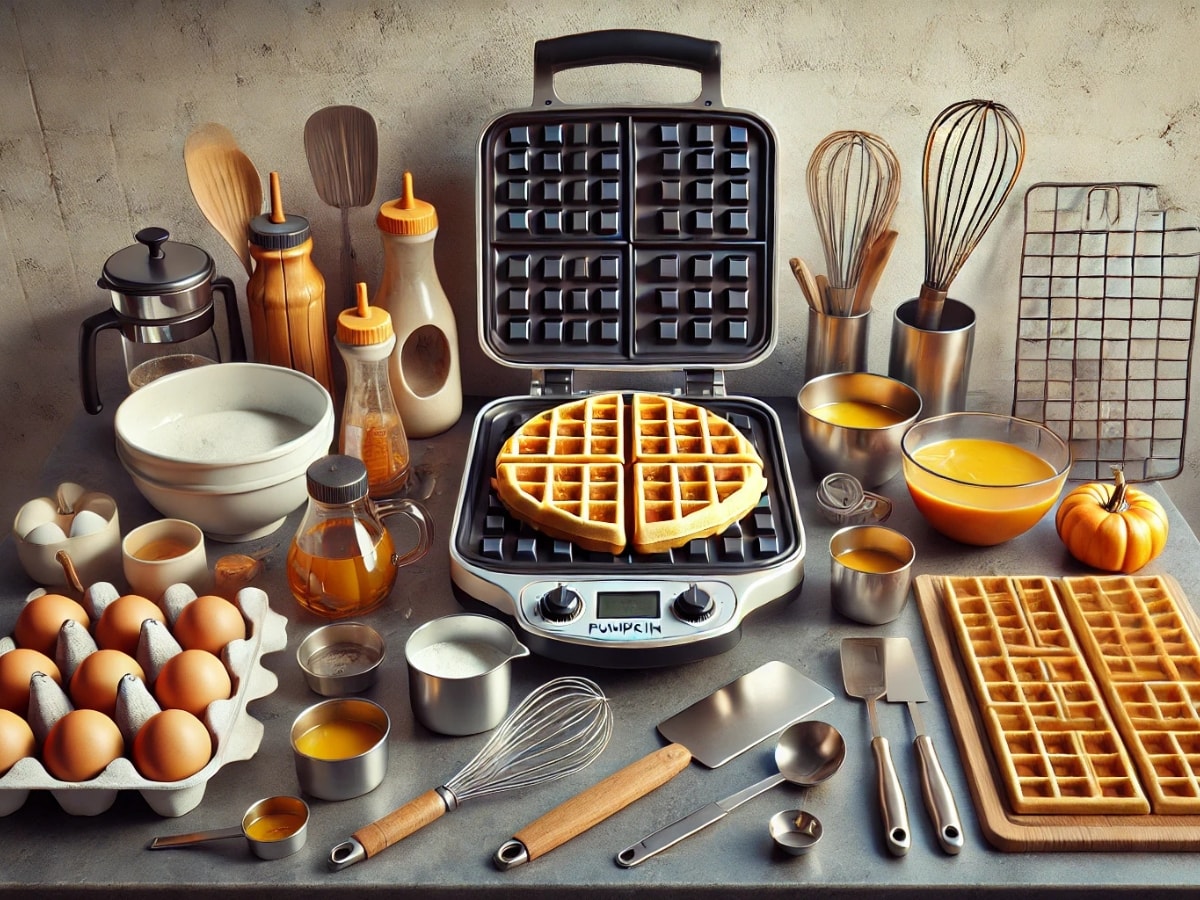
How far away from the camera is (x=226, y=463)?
4.76 ft

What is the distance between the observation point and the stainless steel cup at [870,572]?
1.40 metres

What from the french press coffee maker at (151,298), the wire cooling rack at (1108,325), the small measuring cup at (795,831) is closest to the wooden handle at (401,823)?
the small measuring cup at (795,831)

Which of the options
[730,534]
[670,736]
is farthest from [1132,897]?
[730,534]

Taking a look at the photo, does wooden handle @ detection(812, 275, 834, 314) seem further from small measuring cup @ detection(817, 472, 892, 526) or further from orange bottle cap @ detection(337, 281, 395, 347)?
orange bottle cap @ detection(337, 281, 395, 347)

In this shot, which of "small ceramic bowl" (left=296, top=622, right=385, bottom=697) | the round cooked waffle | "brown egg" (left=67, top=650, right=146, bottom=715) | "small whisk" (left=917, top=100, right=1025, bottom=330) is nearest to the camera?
"brown egg" (left=67, top=650, right=146, bottom=715)

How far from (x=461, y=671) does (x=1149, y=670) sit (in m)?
0.80

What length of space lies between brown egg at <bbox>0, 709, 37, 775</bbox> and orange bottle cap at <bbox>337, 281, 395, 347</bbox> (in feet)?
2.08

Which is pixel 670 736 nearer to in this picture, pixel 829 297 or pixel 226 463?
pixel 226 463

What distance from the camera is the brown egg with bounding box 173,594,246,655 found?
1283 millimetres

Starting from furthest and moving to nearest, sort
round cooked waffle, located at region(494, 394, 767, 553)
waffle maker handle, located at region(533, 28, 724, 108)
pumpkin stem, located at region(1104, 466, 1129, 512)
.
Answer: waffle maker handle, located at region(533, 28, 724, 108), pumpkin stem, located at region(1104, 466, 1129, 512), round cooked waffle, located at region(494, 394, 767, 553)

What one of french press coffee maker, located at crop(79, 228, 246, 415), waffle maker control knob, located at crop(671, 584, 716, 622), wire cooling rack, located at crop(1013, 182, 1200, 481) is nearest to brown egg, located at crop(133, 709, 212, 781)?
waffle maker control knob, located at crop(671, 584, 716, 622)

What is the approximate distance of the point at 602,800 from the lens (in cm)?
116

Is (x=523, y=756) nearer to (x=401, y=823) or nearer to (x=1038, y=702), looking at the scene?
(x=401, y=823)

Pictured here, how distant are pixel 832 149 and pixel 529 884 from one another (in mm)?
1215
